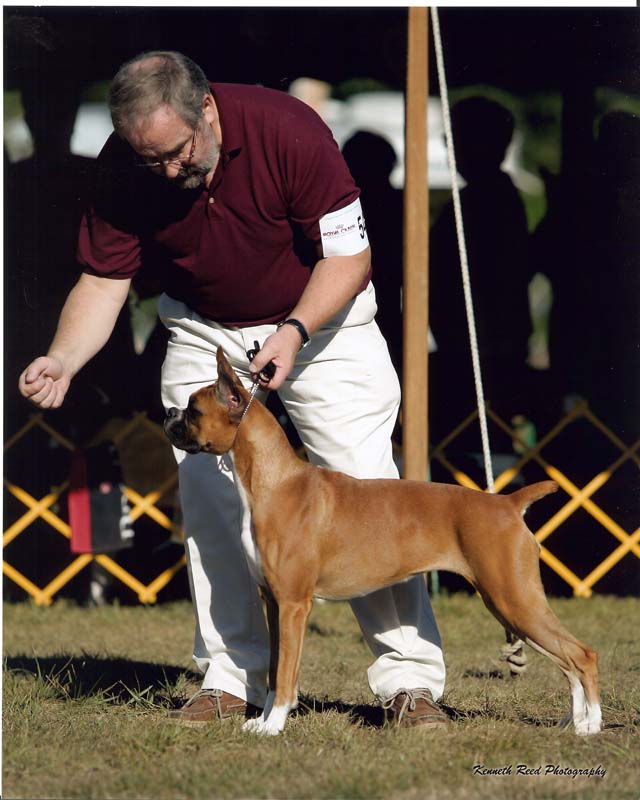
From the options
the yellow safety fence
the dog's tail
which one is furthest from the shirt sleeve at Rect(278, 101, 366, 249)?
the yellow safety fence

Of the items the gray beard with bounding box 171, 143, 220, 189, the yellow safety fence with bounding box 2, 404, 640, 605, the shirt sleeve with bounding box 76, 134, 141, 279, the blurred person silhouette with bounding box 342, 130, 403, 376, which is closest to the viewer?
the gray beard with bounding box 171, 143, 220, 189

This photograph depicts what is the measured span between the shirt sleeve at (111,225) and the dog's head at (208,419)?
737 mm

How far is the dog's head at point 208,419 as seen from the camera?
358 centimetres

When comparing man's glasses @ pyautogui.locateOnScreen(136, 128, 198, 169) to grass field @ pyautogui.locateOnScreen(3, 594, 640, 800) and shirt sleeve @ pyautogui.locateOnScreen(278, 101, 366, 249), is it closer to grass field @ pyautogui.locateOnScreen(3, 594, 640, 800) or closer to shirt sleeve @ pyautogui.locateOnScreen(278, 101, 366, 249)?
shirt sleeve @ pyautogui.locateOnScreen(278, 101, 366, 249)

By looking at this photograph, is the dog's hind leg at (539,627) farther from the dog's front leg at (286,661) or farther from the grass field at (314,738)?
the dog's front leg at (286,661)

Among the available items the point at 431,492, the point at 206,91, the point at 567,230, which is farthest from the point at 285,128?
the point at 567,230

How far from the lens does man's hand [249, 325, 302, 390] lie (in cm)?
348

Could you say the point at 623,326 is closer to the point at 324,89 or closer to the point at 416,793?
the point at 324,89

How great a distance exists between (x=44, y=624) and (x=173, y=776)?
390cm

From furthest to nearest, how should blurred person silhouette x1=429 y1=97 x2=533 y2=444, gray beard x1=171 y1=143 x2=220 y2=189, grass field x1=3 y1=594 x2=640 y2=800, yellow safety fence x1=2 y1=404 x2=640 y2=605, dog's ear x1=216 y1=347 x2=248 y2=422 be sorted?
yellow safety fence x1=2 y1=404 x2=640 y2=605, blurred person silhouette x1=429 y1=97 x2=533 y2=444, gray beard x1=171 y1=143 x2=220 y2=189, dog's ear x1=216 y1=347 x2=248 y2=422, grass field x1=3 y1=594 x2=640 y2=800

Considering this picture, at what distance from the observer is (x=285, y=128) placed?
3.76m

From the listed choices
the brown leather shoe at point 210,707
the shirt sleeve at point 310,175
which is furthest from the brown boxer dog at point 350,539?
the shirt sleeve at point 310,175

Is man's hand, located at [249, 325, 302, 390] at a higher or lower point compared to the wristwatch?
lower

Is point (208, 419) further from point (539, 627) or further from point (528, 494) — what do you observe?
point (539, 627)
